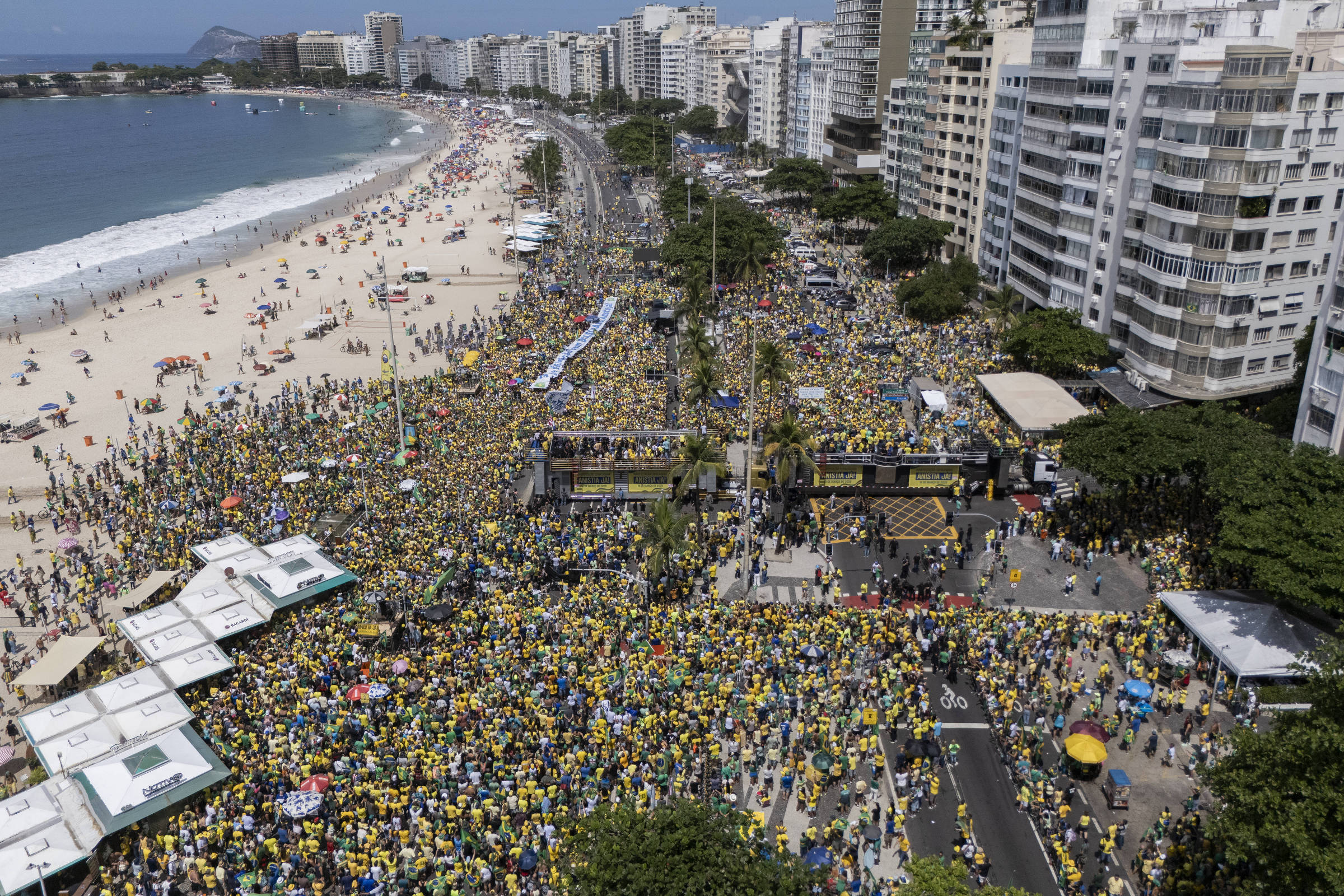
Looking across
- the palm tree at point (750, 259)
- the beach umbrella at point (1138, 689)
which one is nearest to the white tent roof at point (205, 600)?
the beach umbrella at point (1138, 689)

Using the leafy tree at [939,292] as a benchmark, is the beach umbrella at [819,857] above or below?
below

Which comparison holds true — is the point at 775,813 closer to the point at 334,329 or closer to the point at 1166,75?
the point at 1166,75

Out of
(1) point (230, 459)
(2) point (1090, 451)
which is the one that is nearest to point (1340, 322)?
(2) point (1090, 451)

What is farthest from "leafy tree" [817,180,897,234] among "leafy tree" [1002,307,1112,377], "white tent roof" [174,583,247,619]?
"white tent roof" [174,583,247,619]

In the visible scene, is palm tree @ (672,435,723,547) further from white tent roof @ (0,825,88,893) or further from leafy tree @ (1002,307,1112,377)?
leafy tree @ (1002,307,1112,377)

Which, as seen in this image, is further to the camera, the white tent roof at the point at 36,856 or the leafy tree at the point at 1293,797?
the white tent roof at the point at 36,856

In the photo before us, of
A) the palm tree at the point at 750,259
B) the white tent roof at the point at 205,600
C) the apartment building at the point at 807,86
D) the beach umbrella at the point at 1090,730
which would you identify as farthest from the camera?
the apartment building at the point at 807,86

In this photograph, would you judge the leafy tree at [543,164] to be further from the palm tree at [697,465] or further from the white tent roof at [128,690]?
the white tent roof at [128,690]

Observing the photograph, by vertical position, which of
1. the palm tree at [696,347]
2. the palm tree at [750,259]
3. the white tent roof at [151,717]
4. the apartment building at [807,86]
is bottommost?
the white tent roof at [151,717]
